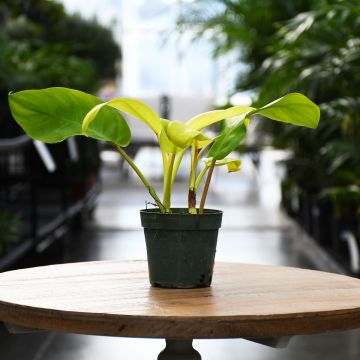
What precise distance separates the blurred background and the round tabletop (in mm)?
1859

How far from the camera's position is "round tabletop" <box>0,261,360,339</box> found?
58.5 inches

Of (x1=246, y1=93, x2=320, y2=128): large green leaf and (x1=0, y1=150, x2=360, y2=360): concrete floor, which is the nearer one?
(x1=246, y1=93, x2=320, y2=128): large green leaf

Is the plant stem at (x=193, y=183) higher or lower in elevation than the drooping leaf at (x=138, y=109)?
lower

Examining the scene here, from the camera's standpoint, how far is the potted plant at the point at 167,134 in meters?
1.80

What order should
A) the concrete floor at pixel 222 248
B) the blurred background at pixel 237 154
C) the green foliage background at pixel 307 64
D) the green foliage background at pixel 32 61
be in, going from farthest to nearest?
the green foliage background at pixel 32 61 < the green foliage background at pixel 307 64 < the blurred background at pixel 237 154 < the concrete floor at pixel 222 248

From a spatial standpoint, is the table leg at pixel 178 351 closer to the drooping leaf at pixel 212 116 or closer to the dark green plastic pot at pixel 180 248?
the dark green plastic pot at pixel 180 248

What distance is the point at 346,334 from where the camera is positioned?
4.09m

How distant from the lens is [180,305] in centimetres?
160

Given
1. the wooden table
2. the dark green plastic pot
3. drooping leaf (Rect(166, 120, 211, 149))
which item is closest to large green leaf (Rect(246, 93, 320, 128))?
drooping leaf (Rect(166, 120, 211, 149))

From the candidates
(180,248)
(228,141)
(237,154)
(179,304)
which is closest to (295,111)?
(228,141)

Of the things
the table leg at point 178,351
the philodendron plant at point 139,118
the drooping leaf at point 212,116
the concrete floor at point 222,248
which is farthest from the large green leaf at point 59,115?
the concrete floor at point 222,248

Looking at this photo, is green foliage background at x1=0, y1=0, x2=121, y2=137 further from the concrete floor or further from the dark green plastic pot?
the dark green plastic pot

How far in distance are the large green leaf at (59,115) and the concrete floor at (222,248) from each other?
1900 millimetres

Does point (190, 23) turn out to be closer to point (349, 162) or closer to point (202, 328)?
point (349, 162)
